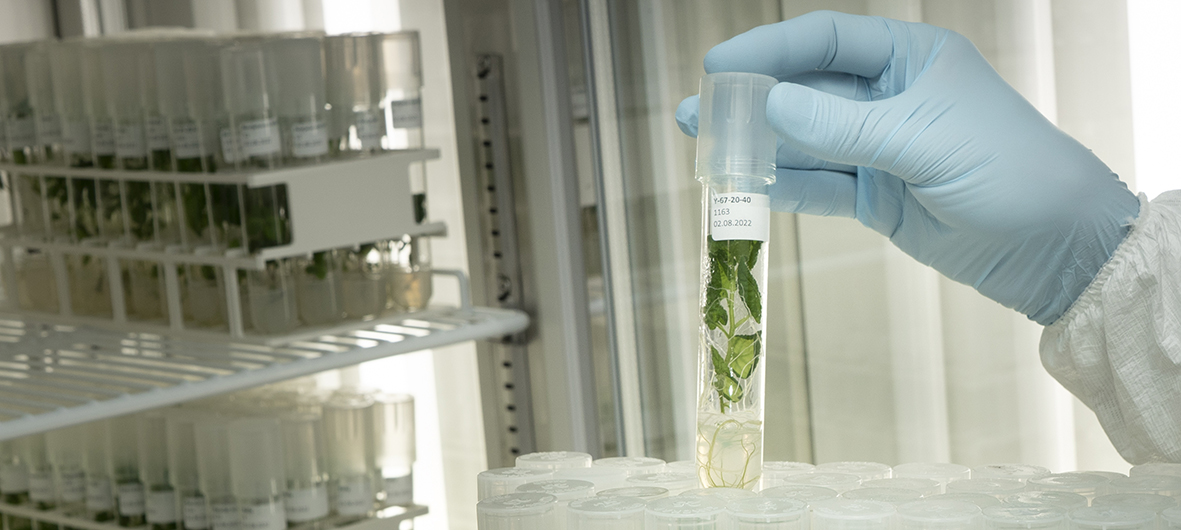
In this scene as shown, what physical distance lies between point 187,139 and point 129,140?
0.11m

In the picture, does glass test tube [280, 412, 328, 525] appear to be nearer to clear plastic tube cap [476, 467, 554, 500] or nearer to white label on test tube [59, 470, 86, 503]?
white label on test tube [59, 470, 86, 503]

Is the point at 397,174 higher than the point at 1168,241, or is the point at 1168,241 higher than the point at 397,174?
the point at 397,174

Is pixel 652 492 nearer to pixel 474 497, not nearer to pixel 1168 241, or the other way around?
pixel 1168 241

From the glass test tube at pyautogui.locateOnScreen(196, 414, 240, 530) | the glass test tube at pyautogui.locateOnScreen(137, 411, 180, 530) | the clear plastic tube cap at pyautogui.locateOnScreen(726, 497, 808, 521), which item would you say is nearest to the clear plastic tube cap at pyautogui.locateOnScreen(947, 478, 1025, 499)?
the clear plastic tube cap at pyautogui.locateOnScreen(726, 497, 808, 521)

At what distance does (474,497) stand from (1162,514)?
1285 millimetres

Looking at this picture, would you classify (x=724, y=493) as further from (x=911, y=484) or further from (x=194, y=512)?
(x=194, y=512)

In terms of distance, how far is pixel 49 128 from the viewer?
4.68ft

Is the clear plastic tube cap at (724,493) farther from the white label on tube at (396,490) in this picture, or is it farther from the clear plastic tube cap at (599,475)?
the white label on tube at (396,490)

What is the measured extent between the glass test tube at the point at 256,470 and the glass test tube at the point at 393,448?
0.14m

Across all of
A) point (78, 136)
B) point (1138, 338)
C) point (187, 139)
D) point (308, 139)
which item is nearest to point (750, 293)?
point (1138, 338)

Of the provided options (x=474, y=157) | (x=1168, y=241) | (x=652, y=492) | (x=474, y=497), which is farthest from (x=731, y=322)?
(x=474, y=497)

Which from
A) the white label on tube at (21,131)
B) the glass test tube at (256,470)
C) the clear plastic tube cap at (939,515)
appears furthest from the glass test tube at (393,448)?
the clear plastic tube cap at (939,515)

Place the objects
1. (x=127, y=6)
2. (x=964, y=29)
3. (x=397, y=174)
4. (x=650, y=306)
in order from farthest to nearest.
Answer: (x=127, y=6)
(x=650, y=306)
(x=397, y=174)
(x=964, y=29)

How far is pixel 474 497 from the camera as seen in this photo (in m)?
1.75
